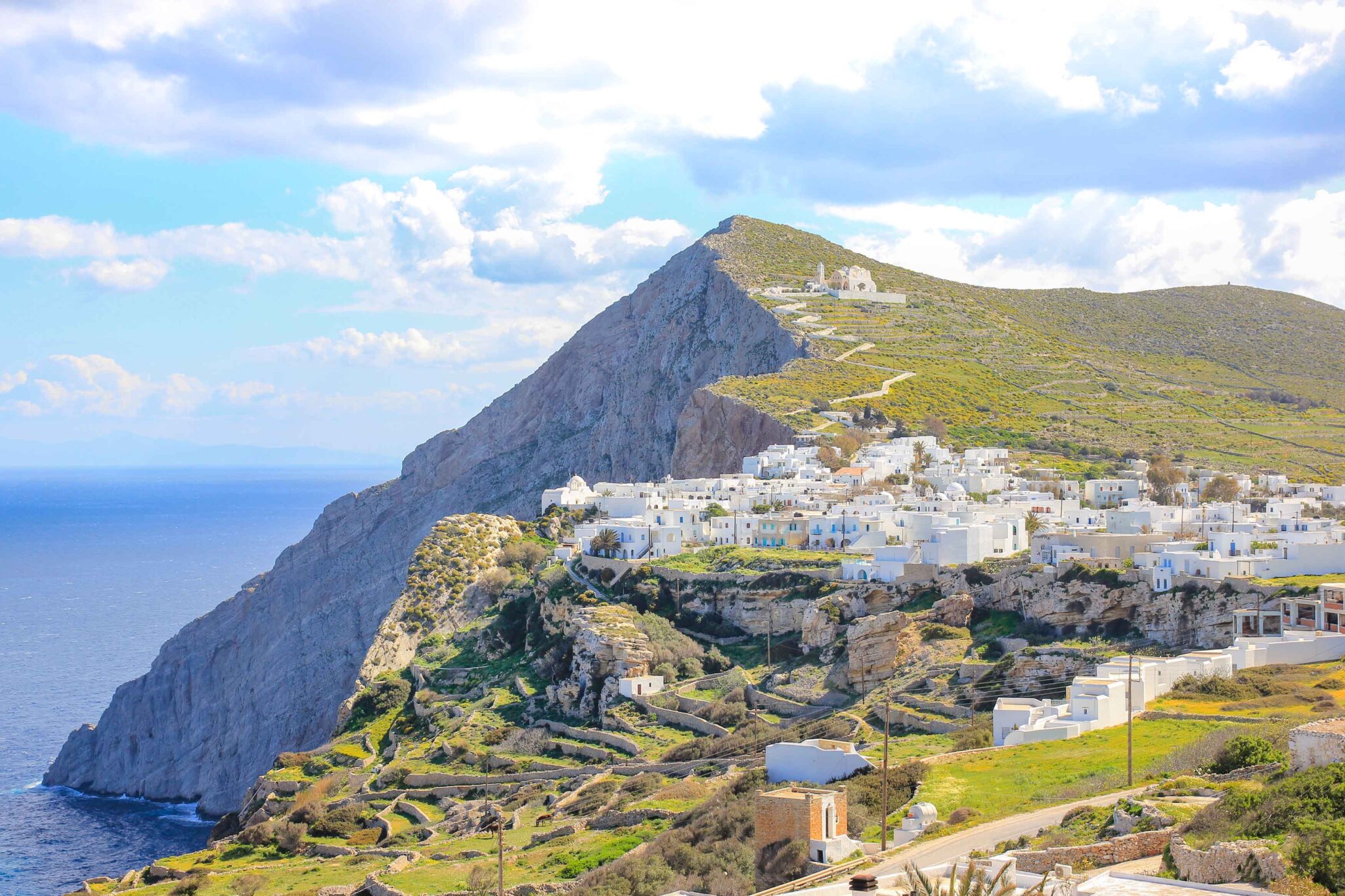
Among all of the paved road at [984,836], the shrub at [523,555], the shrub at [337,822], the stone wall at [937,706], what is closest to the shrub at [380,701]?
the shrub at [523,555]

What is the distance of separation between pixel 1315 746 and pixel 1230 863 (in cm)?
512

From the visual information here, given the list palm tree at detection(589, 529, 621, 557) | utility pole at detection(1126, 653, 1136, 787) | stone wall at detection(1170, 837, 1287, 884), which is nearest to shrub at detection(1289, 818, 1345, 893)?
stone wall at detection(1170, 837, 1287, 884)

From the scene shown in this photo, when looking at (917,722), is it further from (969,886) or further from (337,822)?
(969,886)

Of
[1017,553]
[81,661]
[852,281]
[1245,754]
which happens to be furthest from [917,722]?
[852,281]

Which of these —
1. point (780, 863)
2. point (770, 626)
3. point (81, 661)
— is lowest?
point (81, 661)

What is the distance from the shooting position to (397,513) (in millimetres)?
125125

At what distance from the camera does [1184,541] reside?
45.3 m

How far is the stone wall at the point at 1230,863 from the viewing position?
1623 cm

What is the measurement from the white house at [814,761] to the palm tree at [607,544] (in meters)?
27.2

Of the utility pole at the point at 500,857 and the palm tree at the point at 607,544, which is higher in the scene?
the palm tree at the point at 607,544

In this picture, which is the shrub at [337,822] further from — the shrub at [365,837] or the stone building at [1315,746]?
the stone building at [1315,746]

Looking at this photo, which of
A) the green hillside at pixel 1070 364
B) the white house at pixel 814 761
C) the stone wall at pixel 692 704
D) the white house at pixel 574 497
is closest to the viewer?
the white house at pixel 814 761

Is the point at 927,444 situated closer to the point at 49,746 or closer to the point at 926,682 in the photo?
the point at 926,682

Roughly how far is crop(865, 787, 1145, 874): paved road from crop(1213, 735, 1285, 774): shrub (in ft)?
4.48
